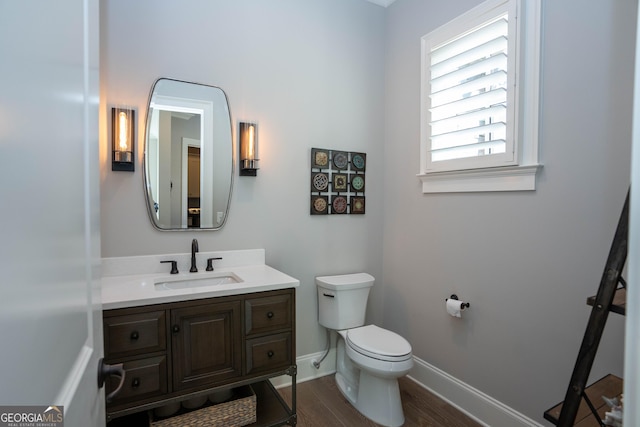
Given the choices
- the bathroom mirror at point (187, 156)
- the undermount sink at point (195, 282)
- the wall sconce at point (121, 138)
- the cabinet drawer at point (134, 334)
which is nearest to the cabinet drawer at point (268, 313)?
the undermount sink at point (195, 282)

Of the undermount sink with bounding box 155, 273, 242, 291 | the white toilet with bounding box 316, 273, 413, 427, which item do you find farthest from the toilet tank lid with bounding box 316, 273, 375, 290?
the undermount sink with bounding box 155, 273, 242, 291

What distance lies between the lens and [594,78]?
1.53m

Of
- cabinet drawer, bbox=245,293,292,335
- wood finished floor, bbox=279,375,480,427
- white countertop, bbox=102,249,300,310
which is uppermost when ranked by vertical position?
white countertop, bbox=102,249,300,310

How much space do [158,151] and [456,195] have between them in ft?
6.39

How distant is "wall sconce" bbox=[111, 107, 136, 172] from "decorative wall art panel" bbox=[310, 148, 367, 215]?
1211 millimetres

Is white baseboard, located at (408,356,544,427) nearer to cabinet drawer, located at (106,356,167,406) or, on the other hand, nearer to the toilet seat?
the toilet seat

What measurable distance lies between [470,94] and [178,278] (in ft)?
7.09

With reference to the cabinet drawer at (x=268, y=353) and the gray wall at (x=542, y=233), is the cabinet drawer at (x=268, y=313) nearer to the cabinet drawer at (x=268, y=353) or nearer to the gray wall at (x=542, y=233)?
the cabinet drawer at (x=268, y=353)

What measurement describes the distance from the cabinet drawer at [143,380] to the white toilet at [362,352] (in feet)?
3.63

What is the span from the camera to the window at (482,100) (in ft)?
5.82

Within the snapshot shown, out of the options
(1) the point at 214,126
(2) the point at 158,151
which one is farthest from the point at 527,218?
(2) the point at 158,151

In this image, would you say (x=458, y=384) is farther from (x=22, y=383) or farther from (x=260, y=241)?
(x=22, y=383)

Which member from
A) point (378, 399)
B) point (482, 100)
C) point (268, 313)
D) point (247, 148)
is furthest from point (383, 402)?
point (482, 100)

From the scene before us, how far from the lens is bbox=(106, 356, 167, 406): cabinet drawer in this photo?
57.7 inches
